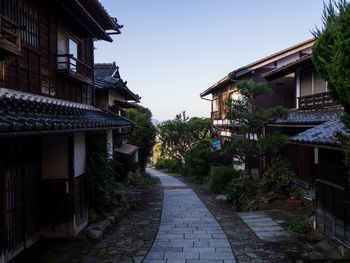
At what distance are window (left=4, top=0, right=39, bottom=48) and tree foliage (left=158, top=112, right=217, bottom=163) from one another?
23095 mm

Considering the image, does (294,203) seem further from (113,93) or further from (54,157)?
(113,93)

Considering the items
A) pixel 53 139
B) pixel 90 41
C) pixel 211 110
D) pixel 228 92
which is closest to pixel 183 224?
pixel 53 139

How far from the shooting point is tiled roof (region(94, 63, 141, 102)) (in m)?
15.3

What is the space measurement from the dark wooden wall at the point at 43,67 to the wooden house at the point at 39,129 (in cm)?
3

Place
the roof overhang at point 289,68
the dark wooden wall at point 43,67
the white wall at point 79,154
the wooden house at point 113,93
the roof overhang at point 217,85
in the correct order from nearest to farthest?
1. the dark wooden wall at point 43,67
2. the white wall at point 79,154
3. the roof overhang at point 289,68
4. the wooden house at point 113,93
5. the roof overhang at point 217,85

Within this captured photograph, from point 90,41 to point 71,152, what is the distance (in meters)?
7.55

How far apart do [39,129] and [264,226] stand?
23.9ft

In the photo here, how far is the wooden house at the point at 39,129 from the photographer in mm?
5941

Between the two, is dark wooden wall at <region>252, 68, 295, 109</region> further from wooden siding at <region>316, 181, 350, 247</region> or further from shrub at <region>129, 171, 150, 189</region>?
wooden siding at <region>316, 181, 350, 247</region>

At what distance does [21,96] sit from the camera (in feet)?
23.7

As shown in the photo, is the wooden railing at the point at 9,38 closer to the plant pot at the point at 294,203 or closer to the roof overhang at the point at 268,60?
the plant pot at the point at 294,203

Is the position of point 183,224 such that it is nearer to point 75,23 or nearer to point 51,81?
point 51,81

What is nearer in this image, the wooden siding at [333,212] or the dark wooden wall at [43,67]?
the wooden siding at [333,212]

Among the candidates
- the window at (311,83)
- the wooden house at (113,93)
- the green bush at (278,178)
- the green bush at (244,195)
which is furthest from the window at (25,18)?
the window at (311,83)
